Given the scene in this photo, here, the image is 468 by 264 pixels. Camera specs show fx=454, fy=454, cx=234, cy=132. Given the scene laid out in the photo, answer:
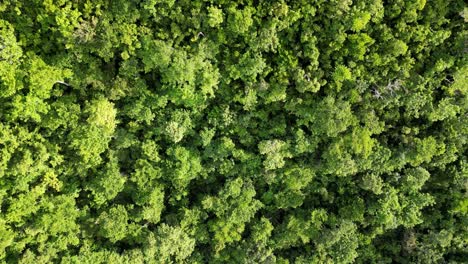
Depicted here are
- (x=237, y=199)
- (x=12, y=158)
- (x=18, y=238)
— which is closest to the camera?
(x=12, y=158)

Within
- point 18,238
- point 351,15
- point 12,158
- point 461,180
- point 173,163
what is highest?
point 351,15

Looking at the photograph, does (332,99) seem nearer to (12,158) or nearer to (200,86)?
(200,86)

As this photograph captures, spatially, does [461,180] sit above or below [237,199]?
above

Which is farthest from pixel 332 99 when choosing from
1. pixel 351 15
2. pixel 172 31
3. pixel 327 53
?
pixel 172 31

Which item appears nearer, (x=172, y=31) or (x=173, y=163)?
(x=172, y=31)

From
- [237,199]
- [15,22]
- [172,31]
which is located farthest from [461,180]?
[15,22]

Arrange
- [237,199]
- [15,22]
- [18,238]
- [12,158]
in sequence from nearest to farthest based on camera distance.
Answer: [15,22]
[12,158]
[18,238]
[237,199]
